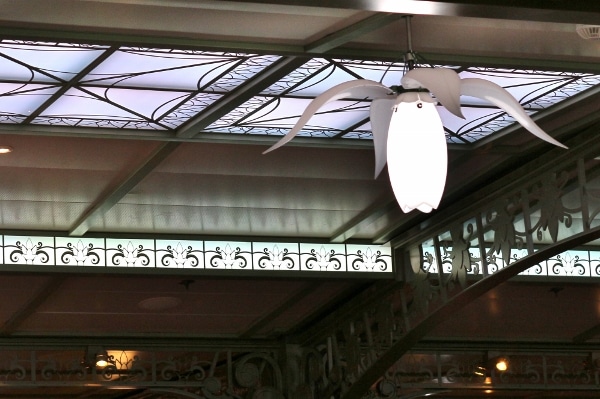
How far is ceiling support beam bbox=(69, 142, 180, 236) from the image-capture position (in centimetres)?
762

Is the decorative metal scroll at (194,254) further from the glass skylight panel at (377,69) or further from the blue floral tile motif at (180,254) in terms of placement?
the glass skylight panel at (377,69)

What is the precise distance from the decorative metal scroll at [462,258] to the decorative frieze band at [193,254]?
396 millimetres

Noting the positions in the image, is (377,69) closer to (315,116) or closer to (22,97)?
(315,116)

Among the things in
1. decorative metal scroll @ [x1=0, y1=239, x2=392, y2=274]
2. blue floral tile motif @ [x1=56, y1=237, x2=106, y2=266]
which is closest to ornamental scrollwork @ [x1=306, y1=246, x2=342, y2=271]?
decorative metal scroll @ [x1=0, y1=239, x2=392, y2=274]

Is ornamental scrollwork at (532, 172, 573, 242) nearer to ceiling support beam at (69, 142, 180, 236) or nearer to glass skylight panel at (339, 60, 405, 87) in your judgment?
glass skylight panel at (339, 60, 405, 87)

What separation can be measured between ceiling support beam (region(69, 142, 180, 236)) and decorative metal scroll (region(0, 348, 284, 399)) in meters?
2.01

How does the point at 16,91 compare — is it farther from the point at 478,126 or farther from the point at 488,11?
the point at 488,11

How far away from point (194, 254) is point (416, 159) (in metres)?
6.29

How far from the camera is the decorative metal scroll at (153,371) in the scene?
11.0 meters

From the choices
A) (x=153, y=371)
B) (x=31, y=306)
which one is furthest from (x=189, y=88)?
(x=153, y=371)

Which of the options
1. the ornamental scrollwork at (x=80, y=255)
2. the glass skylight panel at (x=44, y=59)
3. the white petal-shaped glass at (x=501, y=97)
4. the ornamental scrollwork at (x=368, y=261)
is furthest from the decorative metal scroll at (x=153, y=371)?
the white petal-shaped glass at (x=501, y=97)

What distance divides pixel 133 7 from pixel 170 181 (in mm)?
3077

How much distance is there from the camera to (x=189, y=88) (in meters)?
6.56

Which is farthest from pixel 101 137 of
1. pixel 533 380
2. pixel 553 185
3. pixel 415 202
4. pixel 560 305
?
pixel 533 380
